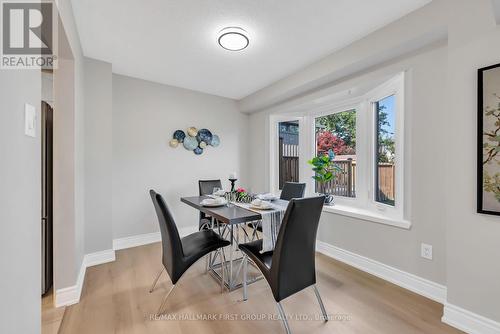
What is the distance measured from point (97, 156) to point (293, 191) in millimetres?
2440

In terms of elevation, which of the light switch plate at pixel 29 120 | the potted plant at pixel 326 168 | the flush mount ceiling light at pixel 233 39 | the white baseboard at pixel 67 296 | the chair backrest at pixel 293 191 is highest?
the flush mount ceiling light at pixel 233 39

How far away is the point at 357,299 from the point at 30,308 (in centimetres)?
219

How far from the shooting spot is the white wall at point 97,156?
105 inches

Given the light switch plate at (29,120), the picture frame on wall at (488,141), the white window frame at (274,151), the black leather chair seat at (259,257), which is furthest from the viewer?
the white window frame at (274,151)

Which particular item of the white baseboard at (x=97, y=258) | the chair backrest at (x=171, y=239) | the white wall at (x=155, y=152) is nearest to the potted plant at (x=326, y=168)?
the white wall at (x=155, y=152)

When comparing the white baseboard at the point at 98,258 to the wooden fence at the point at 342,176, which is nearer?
the wooden fence at the point at 342,176

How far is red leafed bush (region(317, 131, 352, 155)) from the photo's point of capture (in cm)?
312

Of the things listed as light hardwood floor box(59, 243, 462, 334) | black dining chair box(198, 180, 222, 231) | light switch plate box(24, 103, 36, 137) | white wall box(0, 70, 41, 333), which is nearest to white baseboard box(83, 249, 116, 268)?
light hardwood floor box(59, 243, 462, 334)

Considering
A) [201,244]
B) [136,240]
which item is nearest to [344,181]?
[201,244]

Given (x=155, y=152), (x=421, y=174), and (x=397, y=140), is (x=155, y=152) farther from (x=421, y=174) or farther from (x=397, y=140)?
(x=421, y=174)

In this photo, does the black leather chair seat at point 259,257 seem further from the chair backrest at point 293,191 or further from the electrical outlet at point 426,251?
the electrical outlet at point 426,251

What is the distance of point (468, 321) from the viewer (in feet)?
5.23

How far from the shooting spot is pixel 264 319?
5.79 ft

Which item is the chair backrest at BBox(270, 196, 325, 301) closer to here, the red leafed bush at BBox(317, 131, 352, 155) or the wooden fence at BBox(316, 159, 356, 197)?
the wooden fence at BBox(316, 159, 356, 197)
